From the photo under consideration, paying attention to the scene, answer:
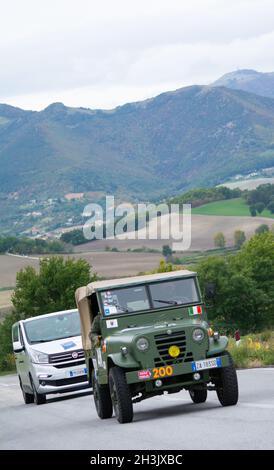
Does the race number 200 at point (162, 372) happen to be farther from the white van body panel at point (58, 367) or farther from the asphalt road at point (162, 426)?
the white van body panel at point (58, 367)

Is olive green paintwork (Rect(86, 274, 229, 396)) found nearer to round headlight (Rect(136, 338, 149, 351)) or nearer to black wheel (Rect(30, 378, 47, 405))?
round headlight (Rect(136, 338, 149, 351))

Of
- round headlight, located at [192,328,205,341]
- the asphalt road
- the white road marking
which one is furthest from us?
round headlight, located at [192,328,205,341]

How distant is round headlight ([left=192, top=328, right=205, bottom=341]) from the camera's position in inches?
548

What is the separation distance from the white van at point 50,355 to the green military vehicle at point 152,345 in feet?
19.5

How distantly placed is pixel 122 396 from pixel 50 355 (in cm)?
854

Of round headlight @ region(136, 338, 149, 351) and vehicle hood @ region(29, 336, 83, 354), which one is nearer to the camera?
round headlight @ region(136, 338, 149, 351)

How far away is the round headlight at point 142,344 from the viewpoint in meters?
13.7

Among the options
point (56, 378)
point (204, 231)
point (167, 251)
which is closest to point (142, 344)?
point (56, 378)

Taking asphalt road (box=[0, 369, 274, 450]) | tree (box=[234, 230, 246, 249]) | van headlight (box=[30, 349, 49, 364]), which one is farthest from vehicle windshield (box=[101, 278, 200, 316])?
tree (box=[234, 230, 246, 249])

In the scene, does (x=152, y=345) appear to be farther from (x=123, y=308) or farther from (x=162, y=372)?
(x=123, y=308)

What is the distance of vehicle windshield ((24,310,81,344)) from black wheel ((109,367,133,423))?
9009 millimetres

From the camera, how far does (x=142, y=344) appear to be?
1373 centimetres

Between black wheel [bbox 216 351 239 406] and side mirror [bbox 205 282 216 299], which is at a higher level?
side mirror [bbox 205 282 216 299]
